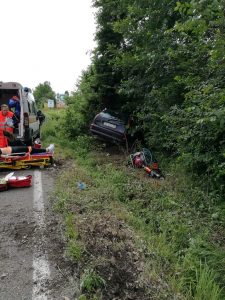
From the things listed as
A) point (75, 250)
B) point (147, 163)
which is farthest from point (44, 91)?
point (75, 250)

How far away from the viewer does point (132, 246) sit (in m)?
4.20

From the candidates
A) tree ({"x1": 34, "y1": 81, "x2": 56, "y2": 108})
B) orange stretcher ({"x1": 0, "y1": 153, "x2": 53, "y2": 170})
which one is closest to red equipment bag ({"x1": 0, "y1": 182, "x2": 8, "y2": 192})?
orange stretcher ({"x1": 0, "y1": 153, "x2": 53, "y2": 170})

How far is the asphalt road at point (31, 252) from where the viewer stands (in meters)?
3.46

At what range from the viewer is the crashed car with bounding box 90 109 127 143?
11.4 m

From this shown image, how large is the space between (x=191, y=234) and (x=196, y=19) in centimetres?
292

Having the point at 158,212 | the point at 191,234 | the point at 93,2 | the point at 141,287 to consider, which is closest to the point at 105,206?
the point at 158,212

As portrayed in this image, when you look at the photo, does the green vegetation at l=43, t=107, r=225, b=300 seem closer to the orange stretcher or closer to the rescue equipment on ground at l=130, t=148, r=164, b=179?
the rescue equipment on ground at l=130, t=148, r=164, b=179

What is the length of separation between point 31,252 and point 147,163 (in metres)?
5.25

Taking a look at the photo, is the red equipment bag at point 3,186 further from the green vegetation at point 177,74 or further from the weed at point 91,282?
the weed at point 91,282

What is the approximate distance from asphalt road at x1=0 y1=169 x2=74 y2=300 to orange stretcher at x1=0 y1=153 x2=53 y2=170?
2.18 m

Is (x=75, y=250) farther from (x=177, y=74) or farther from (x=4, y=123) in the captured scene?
(x=4, y=123)

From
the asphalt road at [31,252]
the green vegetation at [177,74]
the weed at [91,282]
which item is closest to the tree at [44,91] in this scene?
the green vegetation at [177,74]

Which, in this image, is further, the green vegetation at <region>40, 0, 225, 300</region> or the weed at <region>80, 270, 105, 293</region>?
the green vegetation at <region>40, 0, 225, 300</region>

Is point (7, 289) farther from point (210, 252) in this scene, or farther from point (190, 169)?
point (190, 169)
